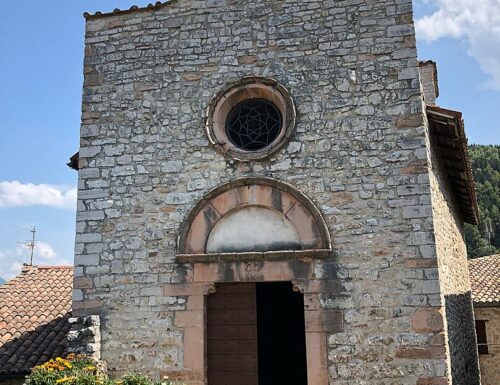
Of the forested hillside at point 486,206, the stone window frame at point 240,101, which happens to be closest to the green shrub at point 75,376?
the stone window frame at point 240,101

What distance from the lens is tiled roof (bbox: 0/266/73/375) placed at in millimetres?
9000

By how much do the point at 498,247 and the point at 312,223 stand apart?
42479mm

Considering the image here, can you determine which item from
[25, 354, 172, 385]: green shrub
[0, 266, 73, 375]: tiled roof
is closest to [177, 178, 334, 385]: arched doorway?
Result: [25, 354, 172, 385]: green shrub

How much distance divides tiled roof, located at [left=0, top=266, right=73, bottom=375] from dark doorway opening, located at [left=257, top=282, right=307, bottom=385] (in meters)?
3.94

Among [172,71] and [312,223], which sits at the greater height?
[172,71]

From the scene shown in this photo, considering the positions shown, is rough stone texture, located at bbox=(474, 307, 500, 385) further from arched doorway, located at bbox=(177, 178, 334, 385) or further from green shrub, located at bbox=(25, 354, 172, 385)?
green shrub, located at bbox=(25, 354, 172, 385)

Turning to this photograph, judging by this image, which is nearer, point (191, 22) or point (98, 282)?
point (98, 282)

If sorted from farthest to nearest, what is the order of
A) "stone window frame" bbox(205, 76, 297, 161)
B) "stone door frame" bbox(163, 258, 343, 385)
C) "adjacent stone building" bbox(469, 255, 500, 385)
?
"adjacent stone building" bbox(469, 255, 500, 385), "stone window frame" bbox(205, 76, 297, 161), "stone door frame" bbox(163, 258, 343, 385)

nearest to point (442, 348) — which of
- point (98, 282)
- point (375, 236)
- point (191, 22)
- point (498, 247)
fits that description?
point (375, 236)

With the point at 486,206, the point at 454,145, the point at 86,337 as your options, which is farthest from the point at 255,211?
the point at 486,206

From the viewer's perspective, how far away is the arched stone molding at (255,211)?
23.5ft

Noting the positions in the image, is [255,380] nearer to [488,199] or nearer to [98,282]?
[98,282]

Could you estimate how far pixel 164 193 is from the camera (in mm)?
7676

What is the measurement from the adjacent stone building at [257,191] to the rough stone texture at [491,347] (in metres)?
9.67
